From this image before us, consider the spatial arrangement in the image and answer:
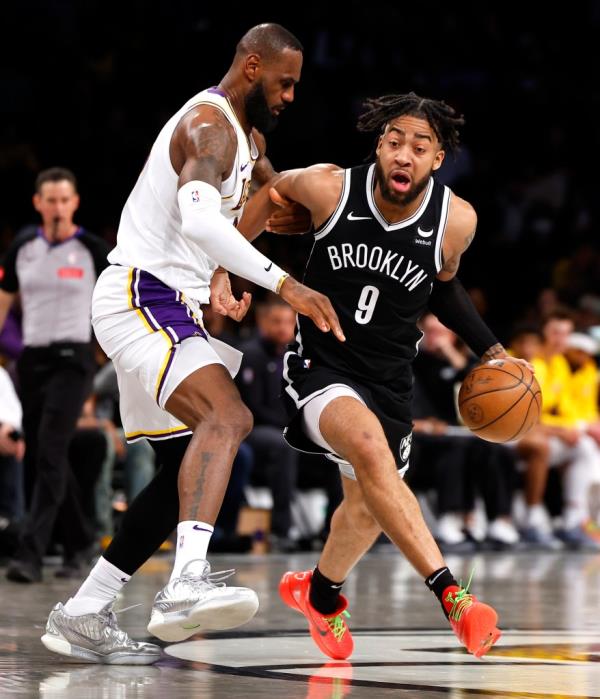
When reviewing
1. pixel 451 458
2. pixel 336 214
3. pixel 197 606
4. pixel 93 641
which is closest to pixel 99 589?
pixel 93 641

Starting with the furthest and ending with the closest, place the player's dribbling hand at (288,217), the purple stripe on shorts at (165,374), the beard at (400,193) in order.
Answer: the player's dribbling hand at (288,217) → the beard at (400,193) → the purple stripe on shorts at (165,374)

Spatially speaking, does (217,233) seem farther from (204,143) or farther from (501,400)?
(501,400)

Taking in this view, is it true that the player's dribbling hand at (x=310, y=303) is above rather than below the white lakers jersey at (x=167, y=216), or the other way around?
below

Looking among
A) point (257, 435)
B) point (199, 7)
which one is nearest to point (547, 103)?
point (199, 7)

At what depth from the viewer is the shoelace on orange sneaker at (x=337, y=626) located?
4832 mm

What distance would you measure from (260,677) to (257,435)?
19.5 feet

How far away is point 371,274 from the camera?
16.0ft

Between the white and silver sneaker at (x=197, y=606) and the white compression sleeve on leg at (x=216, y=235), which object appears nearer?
the white and silver sneaker at (x=197, y=606)

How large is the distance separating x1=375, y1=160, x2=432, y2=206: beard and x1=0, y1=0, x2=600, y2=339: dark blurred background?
24.7 feet

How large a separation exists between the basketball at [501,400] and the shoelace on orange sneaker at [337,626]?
0.84 m

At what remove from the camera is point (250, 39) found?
465 cm

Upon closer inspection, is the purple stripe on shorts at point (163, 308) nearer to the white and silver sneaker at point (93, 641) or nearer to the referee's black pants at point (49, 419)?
the white and silver sneaker at point (93, 641)

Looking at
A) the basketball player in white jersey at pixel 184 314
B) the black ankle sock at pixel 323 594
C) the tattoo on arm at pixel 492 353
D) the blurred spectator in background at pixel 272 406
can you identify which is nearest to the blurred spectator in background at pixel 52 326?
the blurred spectator in background at pixel 272 406

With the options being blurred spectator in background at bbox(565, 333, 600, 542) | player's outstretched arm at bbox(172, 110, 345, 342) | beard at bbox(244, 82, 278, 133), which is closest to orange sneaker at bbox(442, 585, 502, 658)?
player's outstretched arm at bbox(172, 110, 345, 342)
